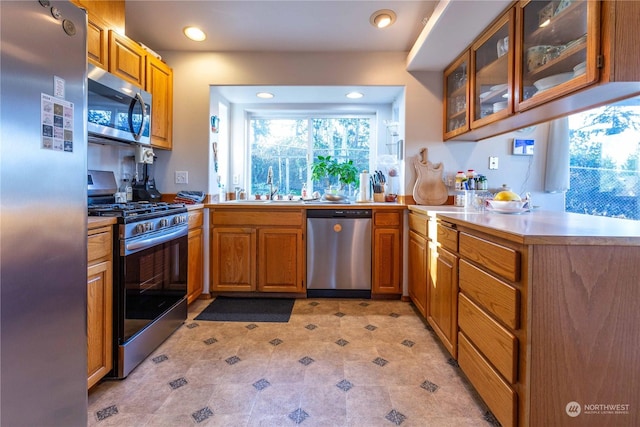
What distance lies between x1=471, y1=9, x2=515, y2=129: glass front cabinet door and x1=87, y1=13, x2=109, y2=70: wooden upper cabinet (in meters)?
2.45

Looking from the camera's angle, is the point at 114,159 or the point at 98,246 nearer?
the point at 98,246

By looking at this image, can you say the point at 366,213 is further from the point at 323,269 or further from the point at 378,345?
the point at 378,345

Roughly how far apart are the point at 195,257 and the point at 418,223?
189 centimetres

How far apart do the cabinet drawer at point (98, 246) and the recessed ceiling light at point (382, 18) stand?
2.35 meters

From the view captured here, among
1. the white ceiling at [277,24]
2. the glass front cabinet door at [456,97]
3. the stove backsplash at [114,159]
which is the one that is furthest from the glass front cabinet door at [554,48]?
the stove backsplash at [114,159]

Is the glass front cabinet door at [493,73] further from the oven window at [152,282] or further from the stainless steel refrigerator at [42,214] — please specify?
the oven window at [152,282]

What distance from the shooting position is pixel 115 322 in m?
1.58

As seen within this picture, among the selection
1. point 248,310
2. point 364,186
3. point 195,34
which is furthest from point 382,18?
point 248,310

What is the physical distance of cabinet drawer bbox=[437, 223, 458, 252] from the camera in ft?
5.59

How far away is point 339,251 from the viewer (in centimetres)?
281

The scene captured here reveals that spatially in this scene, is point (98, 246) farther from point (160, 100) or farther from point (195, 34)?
point (195, 34)

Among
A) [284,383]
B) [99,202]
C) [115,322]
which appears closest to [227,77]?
[99,202]

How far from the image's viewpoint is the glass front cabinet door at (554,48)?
1242 millimetres

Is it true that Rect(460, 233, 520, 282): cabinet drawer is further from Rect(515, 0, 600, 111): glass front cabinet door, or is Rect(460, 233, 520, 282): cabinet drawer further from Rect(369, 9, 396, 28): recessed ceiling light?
Rect(369, 9, 396, 28): recessed ceiling light
